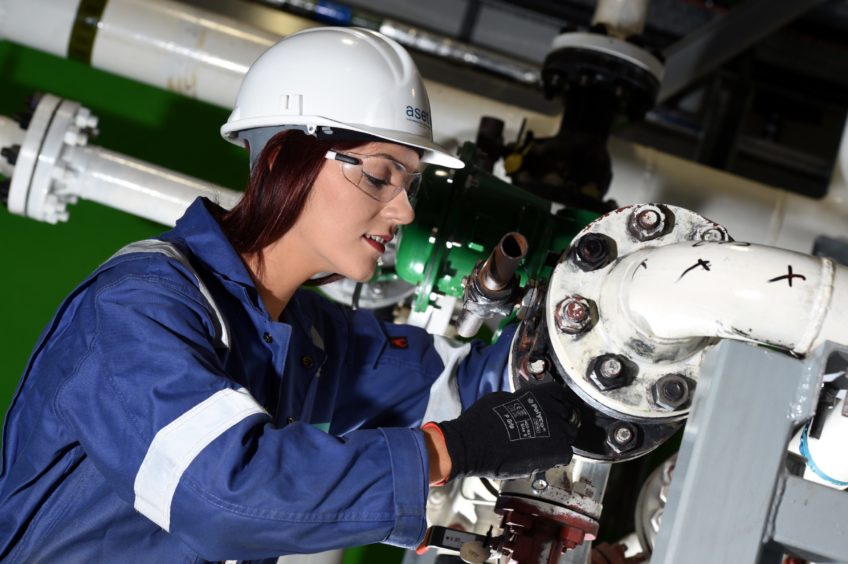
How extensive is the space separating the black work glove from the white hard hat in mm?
435

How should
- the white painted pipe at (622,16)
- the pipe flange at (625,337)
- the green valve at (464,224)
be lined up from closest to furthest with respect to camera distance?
the pipe flange at (625,337) < the green valve at (464,224) < the white painted pipe at (622,16)

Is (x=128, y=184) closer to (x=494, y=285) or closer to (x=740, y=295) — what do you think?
(x=494, y=285)

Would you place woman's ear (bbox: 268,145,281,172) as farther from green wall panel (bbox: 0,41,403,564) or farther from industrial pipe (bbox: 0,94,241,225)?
green wall panel (bbox: 0,41,403,564)

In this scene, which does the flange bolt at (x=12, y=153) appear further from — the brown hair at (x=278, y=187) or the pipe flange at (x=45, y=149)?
the brown hair at (x=278, y=187)

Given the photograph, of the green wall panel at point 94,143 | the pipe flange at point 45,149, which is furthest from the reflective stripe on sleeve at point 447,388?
the green wall panel at point 94,143

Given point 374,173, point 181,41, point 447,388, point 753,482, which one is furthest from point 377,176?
point 181,41

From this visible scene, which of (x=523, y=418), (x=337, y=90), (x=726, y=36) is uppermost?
(x=726, y=36)

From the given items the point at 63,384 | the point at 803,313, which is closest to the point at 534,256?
the point at 803,313

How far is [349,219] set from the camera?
→ 146 centimetres

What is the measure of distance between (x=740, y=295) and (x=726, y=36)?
62.5 inches

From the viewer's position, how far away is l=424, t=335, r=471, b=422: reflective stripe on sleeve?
169cm

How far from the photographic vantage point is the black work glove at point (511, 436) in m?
1.26

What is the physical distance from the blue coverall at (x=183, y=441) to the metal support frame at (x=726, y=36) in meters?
1.35

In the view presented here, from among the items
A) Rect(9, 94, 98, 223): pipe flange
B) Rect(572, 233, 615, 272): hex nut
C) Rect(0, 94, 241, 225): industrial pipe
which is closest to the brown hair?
Rect(572, 233, 615, 272): hex nut
